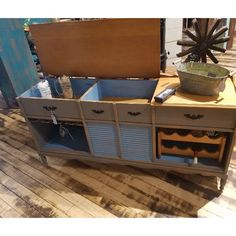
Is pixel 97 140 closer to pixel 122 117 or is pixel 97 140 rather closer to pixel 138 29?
pixel 122 117

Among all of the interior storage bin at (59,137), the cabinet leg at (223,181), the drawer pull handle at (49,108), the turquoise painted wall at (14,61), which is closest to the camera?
the cabinet leg at (223,181)

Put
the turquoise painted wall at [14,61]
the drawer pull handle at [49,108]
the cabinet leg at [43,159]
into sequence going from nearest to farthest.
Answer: the drawer pull handle at [49,108] < the cabinet leg at [43,159] < the turquoise painted wall at [14,61]

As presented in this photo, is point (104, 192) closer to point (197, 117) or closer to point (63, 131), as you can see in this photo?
point (63, 131)

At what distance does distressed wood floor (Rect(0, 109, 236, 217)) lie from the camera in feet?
4.88

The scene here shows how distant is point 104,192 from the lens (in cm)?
164

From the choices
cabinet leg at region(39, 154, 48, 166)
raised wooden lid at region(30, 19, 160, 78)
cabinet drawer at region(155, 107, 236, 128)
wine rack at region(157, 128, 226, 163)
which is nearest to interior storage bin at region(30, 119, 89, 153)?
cabinet leg at region(39, 154, 48, 166)

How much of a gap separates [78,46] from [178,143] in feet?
3.23

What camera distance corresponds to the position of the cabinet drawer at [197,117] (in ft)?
4.04

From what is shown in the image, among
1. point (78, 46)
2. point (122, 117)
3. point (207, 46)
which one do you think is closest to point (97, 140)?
point (122, 117)

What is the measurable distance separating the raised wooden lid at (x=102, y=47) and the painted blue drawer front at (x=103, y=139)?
0.42 metres

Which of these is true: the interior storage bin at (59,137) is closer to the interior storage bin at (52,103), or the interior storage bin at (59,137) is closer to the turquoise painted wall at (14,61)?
the interior storage bin at (52,103)

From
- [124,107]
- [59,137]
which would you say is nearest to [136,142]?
[124,107]

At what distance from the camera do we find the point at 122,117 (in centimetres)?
144

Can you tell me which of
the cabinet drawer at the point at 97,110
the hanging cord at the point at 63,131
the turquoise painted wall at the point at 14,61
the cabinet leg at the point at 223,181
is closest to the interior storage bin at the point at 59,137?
the hanging cord at the point at 63,131
